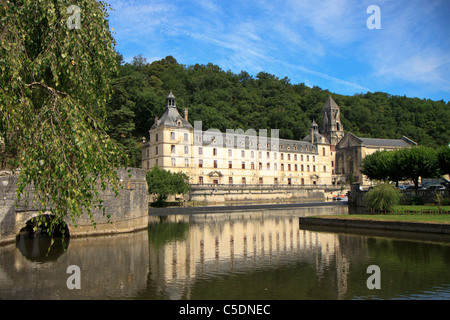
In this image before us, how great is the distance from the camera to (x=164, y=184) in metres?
53.2

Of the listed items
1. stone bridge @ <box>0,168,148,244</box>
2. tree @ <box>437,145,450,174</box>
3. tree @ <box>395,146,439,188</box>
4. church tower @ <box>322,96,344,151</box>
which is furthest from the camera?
church tower @ <box>322,96,344,151</box>

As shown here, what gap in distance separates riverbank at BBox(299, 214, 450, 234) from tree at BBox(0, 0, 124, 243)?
19.9 meters

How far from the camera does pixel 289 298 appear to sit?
10789 mm

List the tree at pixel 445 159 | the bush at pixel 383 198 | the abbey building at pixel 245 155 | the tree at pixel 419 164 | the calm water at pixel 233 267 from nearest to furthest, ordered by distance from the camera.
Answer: the calm water at pixel 233 267 < the bush at pixel 383 198 < the tree at pixel 445 159 < the tree at pixel 419 164 < the abbey building at pixel 245 155

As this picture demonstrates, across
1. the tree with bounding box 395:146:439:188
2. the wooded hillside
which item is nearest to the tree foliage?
the tree with bounding box 395:146:439:188

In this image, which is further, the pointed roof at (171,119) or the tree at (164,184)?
the pointed roof at (171,119)

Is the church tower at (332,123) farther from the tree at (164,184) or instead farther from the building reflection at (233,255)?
the building reflection at (233,255)

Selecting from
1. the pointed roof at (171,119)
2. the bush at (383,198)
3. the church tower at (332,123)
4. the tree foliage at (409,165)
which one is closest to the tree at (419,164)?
the tree foliage at (409,165)

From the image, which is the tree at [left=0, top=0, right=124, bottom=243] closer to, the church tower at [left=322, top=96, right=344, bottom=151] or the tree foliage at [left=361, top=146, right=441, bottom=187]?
the tree foliage at [left=361, top=146, right=441, bottom=187]

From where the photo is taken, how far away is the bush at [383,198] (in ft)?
106

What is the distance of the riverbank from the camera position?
2197 cm

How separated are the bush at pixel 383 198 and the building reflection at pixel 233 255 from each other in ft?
32.7

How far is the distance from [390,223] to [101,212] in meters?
18.6
